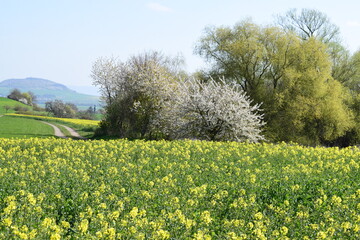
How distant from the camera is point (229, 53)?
33188 millimetres

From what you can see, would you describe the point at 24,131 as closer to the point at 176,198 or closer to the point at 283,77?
the point at 283,77

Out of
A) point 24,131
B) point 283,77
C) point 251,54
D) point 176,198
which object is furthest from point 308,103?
point 24,131

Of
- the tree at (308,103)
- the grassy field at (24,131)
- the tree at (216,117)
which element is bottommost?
the grassy field at (24,131)

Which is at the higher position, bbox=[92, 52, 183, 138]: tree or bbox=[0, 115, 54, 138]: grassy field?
bbox=[92, 52, 183, 138]: tree

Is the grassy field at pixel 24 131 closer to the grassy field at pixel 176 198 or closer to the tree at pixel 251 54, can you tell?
the tree at pixel 251 54

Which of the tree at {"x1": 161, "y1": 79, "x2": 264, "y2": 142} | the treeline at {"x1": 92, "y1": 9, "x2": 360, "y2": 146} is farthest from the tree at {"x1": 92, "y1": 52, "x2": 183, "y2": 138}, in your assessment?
the tree at {"x1": 161, "y1": 79, "x2": 264, "y2": 142}

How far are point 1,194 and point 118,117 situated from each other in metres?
24.1

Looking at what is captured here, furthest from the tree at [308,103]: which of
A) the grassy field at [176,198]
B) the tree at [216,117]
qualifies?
the grassy field at [176,198]

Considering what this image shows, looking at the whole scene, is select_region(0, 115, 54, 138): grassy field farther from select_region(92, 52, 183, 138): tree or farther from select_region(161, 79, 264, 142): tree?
select_region(161, 79, 264, 142): tree

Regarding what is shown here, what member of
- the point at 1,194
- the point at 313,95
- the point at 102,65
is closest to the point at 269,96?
the point at 313,95

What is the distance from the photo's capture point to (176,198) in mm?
7309

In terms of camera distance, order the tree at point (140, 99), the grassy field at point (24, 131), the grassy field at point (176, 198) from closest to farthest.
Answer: the grassy field at point (176, 198) < the tree at point (140, 99) < the grassy field at point (24, 131)

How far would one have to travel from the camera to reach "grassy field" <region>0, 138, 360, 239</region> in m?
6.22

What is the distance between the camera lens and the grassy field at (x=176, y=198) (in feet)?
20.4
